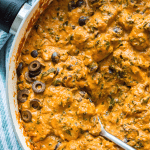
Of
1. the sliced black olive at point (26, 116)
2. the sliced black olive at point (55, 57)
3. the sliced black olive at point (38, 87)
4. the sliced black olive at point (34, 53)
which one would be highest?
the sliced black olive at point (34, 53)

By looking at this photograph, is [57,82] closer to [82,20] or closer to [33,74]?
[33,74]

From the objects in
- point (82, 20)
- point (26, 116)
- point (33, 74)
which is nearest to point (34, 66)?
point (33, 74)

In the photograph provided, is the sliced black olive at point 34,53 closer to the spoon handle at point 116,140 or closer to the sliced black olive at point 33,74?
the sliced black olive at point 33,74

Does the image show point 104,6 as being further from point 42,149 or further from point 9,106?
point 42,149

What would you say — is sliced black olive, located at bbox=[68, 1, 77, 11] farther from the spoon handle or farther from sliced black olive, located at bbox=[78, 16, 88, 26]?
the spoon handle

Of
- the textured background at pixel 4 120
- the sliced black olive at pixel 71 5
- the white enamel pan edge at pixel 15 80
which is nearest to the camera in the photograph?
the white enamel pan edge at pixel 15 80

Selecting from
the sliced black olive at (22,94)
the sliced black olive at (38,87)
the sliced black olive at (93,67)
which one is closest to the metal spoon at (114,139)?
the sliced black olive at (93,67)

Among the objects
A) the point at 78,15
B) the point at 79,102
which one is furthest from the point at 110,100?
the point at 78,15

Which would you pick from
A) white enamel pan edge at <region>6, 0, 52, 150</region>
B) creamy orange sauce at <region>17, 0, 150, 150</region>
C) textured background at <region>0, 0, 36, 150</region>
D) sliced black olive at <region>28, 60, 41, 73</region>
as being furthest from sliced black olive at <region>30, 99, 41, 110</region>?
textured background at <region>0, 0, 36, 150</region>
